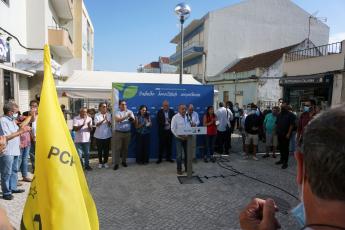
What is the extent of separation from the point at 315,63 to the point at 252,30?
18510mm

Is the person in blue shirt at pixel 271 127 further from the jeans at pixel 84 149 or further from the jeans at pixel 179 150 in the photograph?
the jeans at pixel 84 149

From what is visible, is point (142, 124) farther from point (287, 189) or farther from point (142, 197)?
point (287, 189)

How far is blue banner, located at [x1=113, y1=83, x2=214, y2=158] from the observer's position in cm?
838

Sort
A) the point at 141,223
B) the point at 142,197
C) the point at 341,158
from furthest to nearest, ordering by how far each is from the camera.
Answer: the point at 142,197 → the point at 141,223 → the point at 341,158

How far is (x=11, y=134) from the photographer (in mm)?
4988

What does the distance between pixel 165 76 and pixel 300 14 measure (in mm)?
25452

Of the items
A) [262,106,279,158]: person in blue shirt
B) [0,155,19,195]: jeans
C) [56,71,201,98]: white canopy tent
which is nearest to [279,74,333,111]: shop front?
[262,106,279,158]: person in blue shirt

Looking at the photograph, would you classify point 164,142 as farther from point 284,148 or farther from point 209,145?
point 284,148

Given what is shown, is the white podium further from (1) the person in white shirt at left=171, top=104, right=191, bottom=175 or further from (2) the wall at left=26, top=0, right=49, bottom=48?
(2) the wall at left=26, top=0, right=49, bottom=48

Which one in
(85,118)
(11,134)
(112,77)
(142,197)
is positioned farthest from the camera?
(112,77)

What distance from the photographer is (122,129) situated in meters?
7.82

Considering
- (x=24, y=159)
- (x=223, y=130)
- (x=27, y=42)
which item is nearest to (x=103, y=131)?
(x=24, y=159)

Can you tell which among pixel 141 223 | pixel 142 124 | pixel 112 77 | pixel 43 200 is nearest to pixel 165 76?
pixel 112 77

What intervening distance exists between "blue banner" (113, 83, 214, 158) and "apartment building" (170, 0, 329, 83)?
71.4ft
